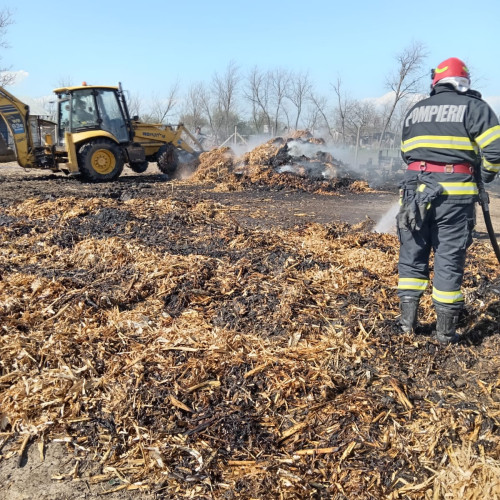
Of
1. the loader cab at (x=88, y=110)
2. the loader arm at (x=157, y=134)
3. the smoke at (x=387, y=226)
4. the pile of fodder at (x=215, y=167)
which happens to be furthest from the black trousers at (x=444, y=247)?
the loader arm at (x=157, y=134)

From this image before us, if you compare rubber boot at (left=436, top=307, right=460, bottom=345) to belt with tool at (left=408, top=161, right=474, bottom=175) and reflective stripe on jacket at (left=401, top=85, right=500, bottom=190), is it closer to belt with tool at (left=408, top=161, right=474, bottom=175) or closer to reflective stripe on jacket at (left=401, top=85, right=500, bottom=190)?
reflective stripe on jacket at (left=401, top=85, right=500, bottom=190)

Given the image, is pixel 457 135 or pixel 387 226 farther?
pixel 387 226

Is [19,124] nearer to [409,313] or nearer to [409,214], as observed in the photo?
[409,214]

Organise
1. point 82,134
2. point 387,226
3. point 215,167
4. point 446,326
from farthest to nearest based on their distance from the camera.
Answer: point 215,167 < point 82,134 < point 387,226 < point 446,326

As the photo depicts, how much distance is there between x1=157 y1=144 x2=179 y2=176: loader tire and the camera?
1408 cm

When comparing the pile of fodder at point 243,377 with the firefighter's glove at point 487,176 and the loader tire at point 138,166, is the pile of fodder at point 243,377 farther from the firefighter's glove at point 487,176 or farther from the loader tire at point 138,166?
the loader tire at point 138,166

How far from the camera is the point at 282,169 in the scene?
12867mm

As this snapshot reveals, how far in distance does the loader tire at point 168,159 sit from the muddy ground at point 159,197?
40 cm

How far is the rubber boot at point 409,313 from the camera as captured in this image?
3391 millimetres

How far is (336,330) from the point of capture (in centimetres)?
340

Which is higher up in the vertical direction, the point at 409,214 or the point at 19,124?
the point at 19,124

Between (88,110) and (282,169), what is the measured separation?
5.68 meters

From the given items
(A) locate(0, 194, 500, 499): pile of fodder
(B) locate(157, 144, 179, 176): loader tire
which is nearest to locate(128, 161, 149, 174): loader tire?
(B) locate(157, 144, 179, 176): loader tire

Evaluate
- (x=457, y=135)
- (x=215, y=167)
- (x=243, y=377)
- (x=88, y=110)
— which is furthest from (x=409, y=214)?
(x=88, y=110)
